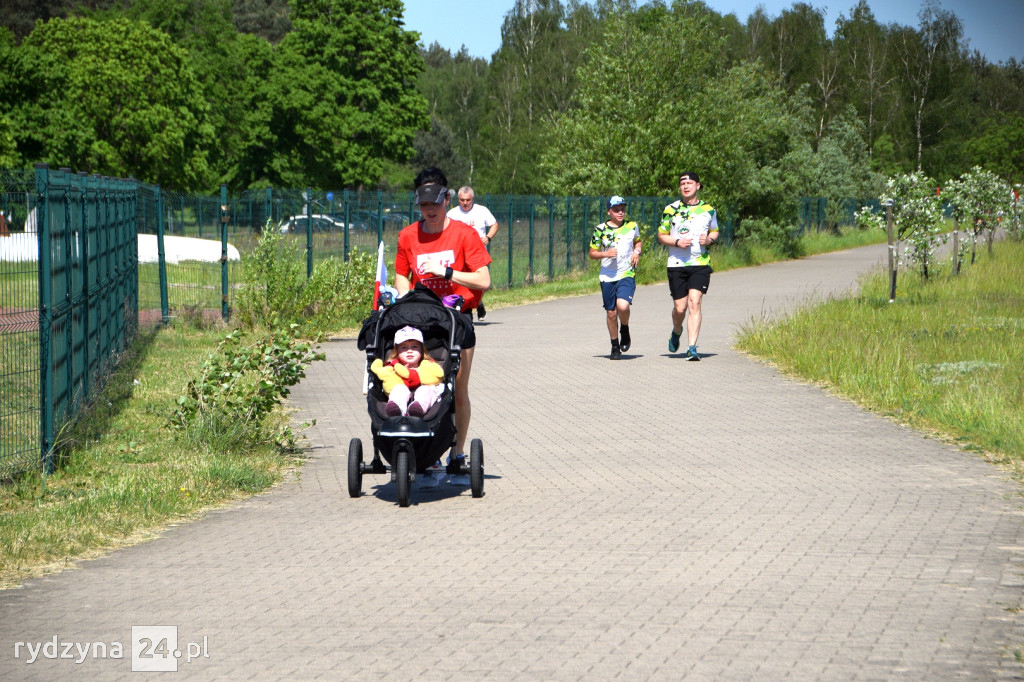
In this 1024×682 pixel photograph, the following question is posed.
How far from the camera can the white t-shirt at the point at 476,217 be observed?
18.6 m

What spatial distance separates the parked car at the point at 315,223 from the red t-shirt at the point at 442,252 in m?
12.5

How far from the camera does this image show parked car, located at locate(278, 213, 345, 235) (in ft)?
68.5

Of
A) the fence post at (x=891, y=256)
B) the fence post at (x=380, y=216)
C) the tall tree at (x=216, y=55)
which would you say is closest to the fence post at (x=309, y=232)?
the fence post at (x=380, y=216)

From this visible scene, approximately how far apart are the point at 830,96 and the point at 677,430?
79.2 meters

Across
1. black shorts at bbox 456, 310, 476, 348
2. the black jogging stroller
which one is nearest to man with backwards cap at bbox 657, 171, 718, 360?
black shorts at bbox 456, 310, 476, 348

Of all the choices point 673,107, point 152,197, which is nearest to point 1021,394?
point 152,197

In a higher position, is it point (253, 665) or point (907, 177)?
point (907, 177)

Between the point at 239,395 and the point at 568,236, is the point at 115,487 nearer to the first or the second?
the point at 239,395

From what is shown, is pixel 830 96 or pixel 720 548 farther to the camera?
pixel 830 96

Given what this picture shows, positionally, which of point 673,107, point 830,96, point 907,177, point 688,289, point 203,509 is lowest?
point 203,509

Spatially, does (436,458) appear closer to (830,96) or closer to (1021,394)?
(1021,394)

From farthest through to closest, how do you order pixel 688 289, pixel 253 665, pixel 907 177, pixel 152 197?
pixel 907 177 < pixel 152 197 < pixel 688 289 < pixel 253 665

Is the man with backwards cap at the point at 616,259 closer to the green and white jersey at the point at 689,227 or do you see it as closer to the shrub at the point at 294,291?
the green and white jersey at the point at 689,227

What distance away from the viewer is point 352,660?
4.72 metres
